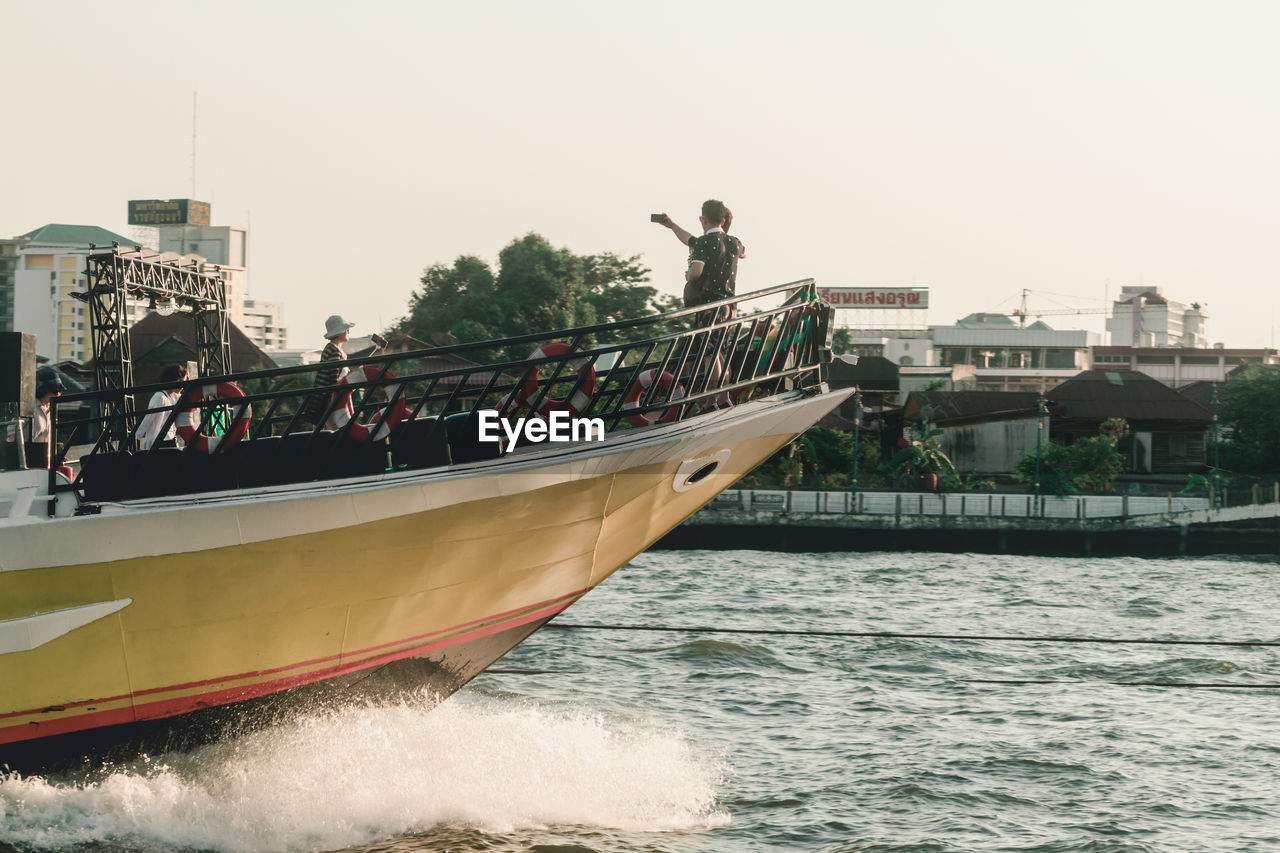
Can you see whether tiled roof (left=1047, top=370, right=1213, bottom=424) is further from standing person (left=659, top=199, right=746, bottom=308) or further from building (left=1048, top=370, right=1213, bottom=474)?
standing person (left=659, top=199, right=746, bottom=308)

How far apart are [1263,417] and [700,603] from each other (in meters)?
36.3

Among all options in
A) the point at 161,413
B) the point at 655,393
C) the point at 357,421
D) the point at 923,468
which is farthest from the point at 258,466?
the point at 923,468

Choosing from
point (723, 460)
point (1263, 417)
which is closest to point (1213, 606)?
point (723, 460)

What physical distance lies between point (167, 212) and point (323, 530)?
129m

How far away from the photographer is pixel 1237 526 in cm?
3847

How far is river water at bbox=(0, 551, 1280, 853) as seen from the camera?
328 inches

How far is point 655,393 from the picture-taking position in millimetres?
8555

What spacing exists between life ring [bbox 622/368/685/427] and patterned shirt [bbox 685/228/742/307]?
0.64 meters

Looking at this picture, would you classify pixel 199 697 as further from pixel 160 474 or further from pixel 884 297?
pixel 884 297

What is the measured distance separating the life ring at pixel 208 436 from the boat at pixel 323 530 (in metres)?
0.02

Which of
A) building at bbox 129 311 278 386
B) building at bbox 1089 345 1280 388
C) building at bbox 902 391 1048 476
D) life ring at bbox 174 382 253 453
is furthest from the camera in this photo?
building at bbox 1089 345 1280 388

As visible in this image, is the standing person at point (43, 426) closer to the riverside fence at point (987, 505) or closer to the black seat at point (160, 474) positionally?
the black seat at point (160, 474)

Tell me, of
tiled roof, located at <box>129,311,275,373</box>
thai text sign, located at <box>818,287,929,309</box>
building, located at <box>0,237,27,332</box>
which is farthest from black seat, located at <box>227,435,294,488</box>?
building, located at <box>0,237,27,332</box>

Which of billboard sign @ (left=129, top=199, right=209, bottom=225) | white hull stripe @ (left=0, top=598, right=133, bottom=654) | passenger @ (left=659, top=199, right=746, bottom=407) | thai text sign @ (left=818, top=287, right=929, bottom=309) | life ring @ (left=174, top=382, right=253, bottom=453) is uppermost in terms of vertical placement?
billboard sign @ (left=129, top=199, right=209, bottom=225)
